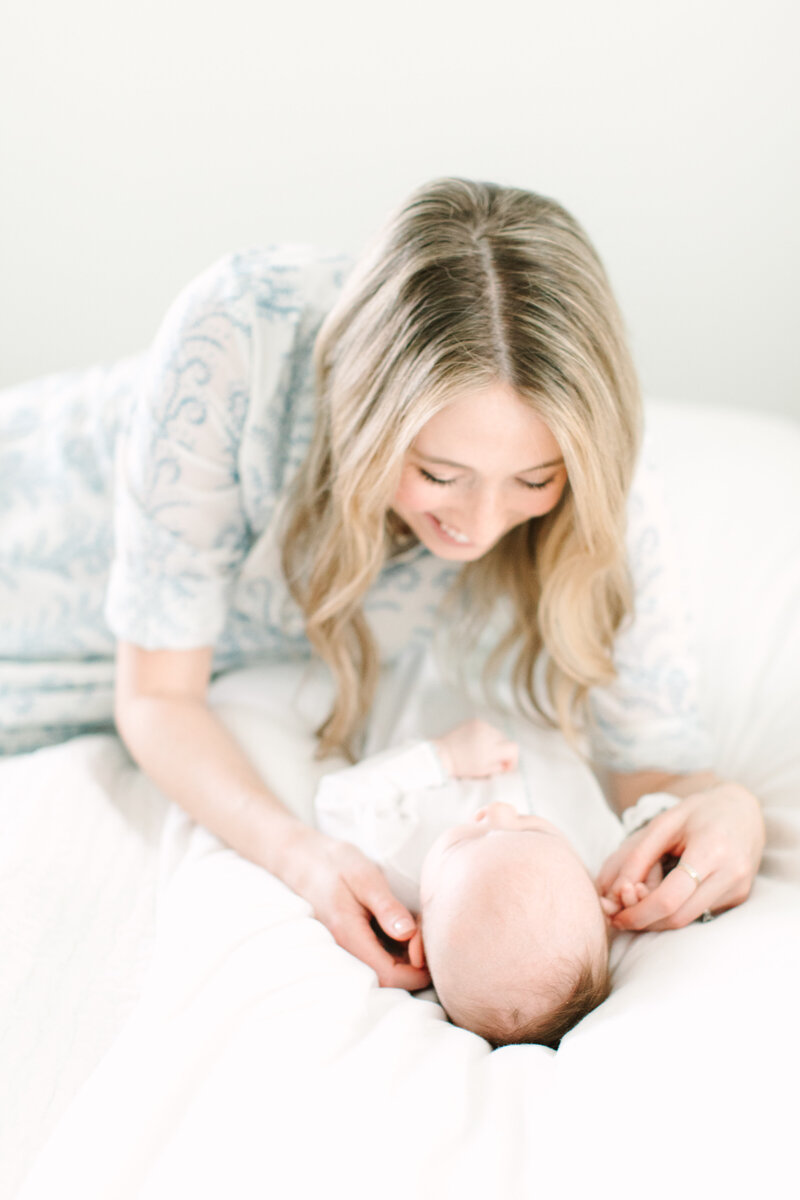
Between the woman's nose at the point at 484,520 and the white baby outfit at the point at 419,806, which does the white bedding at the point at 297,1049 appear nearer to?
the white baby outfit at the point at 419,806

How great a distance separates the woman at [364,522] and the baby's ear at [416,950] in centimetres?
2

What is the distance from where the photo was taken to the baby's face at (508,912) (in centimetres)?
89

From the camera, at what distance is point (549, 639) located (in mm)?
1197

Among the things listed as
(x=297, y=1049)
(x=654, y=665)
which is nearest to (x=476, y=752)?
(x=654, y=665)

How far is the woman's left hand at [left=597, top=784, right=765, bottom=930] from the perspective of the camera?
38.3 inches

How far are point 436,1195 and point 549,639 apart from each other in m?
0.65

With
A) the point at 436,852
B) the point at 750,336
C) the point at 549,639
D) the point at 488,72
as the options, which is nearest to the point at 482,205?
the point at 549,639

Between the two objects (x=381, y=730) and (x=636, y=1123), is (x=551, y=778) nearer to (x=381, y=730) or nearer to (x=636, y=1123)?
(x=381, y=730)

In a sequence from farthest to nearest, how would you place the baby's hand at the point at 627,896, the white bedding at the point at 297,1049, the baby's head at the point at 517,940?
the baby's hand at the point at 627,896 → the baby's head at the point at 517,940 → the white bedding at the point at 297,1049

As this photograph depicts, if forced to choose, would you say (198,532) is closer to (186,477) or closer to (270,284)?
(186,477)

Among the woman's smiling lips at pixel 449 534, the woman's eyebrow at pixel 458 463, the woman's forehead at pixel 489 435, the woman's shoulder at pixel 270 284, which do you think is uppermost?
the woman's shoulder at pixel 270 284

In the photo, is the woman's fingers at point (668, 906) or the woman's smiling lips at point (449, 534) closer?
the woman's fingers at point (668, 906)

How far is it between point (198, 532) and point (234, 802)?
0.33 metres

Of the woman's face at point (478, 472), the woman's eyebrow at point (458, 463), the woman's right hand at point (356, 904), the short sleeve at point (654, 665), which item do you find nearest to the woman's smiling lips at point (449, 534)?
the woman's face at point (478, 472)
